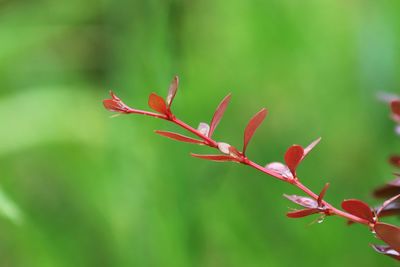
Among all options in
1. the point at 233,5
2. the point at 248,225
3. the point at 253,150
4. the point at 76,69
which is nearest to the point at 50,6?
the point at 76,69

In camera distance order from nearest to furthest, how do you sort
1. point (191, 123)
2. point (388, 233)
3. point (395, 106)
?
1. point (388, 233)
2. point (395, 106)
3. point (191, 123)

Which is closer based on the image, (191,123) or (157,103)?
(157,103)

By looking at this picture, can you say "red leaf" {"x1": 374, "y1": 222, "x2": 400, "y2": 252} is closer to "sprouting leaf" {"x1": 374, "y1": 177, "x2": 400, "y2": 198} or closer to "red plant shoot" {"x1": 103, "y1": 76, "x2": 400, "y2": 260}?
"red plant shoot" {"x1": 103, "y1": 76, "x2": 400, "y2": 260}

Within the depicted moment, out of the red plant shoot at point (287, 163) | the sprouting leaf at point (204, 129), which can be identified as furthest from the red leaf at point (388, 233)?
the sprouting leaf at point (204, 129)

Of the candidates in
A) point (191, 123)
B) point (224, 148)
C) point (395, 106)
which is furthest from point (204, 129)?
point (191, 123)

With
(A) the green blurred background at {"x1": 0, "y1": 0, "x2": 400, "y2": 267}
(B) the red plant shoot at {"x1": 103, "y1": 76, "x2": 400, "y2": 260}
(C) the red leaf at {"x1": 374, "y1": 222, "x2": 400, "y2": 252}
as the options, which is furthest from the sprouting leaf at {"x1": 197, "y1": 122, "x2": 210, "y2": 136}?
(A) the green blurred background at {"x1": 0, "y1": 0, "x2": 400, "y2": 267}

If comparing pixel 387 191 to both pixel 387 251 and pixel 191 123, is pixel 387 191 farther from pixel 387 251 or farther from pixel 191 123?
pixel 191 123
